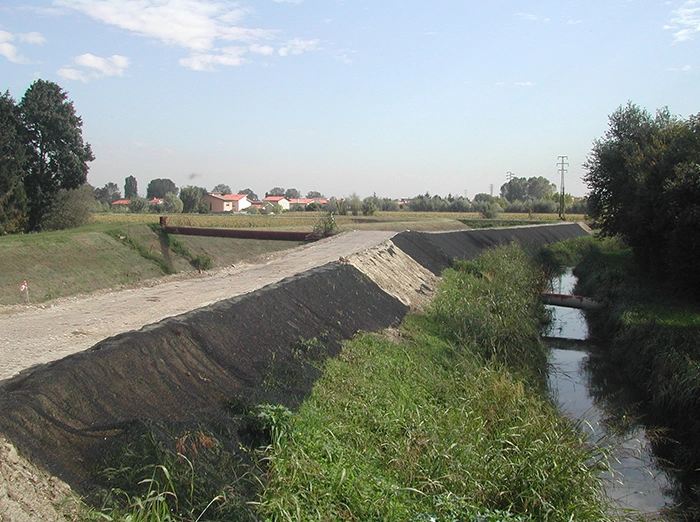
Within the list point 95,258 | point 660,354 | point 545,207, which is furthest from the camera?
point 545,207

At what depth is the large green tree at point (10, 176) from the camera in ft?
105

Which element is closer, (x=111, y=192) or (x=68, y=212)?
(x=68, y=212)

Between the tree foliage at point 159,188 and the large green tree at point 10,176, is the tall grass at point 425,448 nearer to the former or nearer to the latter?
the large green tree at point 10,176

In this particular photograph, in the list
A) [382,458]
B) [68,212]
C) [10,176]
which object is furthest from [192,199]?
[382,458]

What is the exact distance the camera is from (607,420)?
10.1 m

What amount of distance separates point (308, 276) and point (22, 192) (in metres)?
27.9

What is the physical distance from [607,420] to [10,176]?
3247 cm

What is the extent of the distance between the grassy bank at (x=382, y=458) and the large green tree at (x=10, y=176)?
29.2 metres

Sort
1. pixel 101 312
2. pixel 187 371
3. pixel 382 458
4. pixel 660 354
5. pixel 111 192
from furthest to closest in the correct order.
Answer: pixel 111 192
pixel 660 354
pixel 101 312
pixel 187 371
pixel 382 458

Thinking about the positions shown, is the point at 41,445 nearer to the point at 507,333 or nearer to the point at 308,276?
the point at 308,276

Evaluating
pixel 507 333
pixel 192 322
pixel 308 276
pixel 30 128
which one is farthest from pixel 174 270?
pixel 192 322

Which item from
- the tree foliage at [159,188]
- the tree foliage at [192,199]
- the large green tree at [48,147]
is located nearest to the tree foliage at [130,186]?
the tree foliage at [159,188]

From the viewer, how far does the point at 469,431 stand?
7375 millimetres

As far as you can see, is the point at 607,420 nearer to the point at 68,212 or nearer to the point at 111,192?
the point at 68,212
